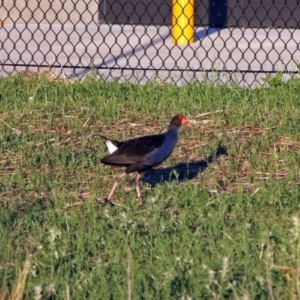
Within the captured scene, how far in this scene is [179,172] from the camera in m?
6.06

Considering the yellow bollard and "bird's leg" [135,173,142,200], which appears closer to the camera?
"bird's leg" [135,173,142,200]

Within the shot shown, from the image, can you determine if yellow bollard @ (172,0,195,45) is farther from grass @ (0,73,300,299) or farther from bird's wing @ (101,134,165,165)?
bird's wing @ (101,134,165,165)

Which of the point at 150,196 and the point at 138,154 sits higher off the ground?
the point at 138,154

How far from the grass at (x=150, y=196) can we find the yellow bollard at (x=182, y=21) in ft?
8.39

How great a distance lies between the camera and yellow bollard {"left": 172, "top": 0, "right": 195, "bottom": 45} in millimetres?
10219

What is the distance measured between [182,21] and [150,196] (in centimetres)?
562

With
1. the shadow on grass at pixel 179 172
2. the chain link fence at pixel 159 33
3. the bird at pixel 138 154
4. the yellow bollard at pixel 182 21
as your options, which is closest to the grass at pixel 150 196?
the shadow on grass at pixel 179 172

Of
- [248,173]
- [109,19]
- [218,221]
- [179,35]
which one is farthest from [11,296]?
[109,19]

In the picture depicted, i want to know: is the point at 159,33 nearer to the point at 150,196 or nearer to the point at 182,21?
the point at 182,21

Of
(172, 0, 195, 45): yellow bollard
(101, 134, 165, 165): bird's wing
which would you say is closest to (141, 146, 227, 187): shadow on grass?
(101, 134, 165, 165): bird's wing

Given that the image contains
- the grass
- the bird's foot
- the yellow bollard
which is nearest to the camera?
the grass

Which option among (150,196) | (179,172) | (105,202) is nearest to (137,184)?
(150,196)

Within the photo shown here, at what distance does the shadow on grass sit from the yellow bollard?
12.3ft

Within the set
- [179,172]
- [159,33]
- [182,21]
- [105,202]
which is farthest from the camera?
[159,33]
